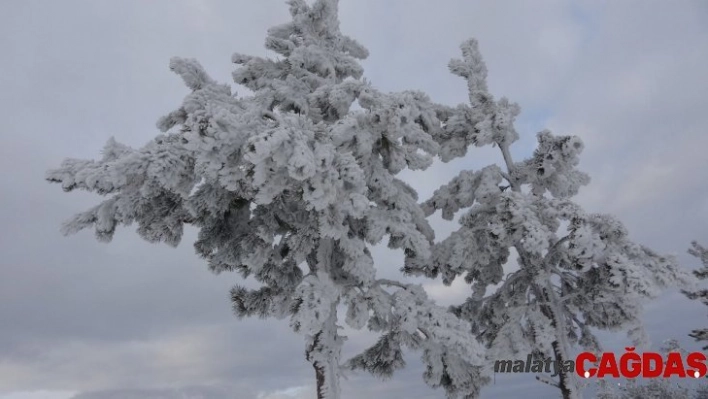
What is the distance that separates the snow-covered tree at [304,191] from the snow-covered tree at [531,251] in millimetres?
1606

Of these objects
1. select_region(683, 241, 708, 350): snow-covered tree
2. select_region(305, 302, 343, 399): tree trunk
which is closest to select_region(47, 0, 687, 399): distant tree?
select_region(305, 302, 343, 399): tree trunk

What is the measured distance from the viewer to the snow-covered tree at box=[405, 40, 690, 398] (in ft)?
43.5

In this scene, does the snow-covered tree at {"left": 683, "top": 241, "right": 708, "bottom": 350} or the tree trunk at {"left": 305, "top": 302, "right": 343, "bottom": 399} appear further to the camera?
the snow-covered tree at {"left": 683, "top": 241, "right": 708, "bottom": 350}

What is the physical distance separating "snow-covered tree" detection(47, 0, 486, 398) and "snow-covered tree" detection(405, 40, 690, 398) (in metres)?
1.61

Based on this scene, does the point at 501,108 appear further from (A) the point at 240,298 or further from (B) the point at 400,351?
(A) the point at 240,298

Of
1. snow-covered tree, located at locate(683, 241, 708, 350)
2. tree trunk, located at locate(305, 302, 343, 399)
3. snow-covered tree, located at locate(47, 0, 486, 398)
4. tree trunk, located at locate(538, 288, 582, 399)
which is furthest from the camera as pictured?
snow-covered tree, located at locate(683, 241, 708, 350)

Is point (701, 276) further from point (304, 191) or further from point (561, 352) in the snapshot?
point (304, 191)

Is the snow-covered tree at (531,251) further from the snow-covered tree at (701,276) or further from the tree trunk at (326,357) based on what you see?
the snow-covered tree at (701,276)

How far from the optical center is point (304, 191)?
9.81 metres

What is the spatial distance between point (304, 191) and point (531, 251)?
6648mm

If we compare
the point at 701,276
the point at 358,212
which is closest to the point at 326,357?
the point at 358,212

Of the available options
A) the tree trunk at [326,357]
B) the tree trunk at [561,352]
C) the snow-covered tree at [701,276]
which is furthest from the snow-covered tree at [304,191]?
the snow-covered tree at [701,276]

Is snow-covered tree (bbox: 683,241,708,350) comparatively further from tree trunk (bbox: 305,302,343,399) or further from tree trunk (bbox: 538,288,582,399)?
tree trunk (bbox: 305,302,343,399)

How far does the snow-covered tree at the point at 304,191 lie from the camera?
984cm
